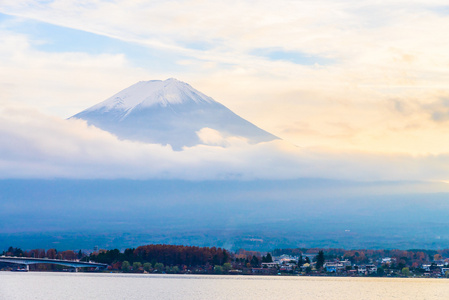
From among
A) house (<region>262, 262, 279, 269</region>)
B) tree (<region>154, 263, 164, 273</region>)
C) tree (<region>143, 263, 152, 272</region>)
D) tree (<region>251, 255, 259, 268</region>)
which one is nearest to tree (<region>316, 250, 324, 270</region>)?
house (<region>262, 262, 279, 269</region>)

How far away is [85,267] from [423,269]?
64572 millimetres

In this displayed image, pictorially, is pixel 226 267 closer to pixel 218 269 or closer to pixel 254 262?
pixel 218 269

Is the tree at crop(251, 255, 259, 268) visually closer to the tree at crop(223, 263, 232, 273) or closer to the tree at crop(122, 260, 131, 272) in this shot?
the tree at crop(223, 263, 232, 273)

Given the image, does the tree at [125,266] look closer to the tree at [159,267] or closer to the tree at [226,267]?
the tree at [159,267]

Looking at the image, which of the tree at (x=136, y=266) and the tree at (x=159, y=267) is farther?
the tree at (x=136, y=266)

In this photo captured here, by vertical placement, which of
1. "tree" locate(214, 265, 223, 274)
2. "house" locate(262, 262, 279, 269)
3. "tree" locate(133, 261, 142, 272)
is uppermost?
"house" locate(262, 262, 279, 269)

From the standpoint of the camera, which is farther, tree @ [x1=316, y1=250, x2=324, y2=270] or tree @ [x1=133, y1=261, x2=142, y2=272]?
tree @ [x1=316, y1=250, x2=324, y2=270]

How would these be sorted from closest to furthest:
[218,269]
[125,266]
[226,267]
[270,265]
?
[218,269] → [226,267] → [125,266] → [270,265]

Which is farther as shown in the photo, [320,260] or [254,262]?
[320,260]


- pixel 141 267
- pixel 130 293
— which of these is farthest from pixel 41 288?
pixel 141 267

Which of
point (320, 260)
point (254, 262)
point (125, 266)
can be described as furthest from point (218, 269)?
point (320, 260)

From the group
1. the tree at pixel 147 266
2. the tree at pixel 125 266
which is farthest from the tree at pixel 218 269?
the tree at pixel 125 266

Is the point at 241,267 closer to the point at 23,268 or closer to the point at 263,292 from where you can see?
the point at 23,268

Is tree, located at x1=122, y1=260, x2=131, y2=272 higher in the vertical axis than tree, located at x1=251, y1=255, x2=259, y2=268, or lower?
lower
